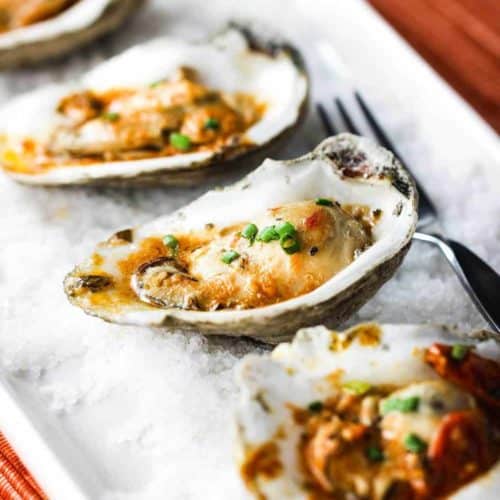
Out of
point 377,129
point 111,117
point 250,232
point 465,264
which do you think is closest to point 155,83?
point 111,117

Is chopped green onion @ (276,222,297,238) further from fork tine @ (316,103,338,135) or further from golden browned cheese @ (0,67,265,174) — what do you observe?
fork tine @ (316,103,338,135)

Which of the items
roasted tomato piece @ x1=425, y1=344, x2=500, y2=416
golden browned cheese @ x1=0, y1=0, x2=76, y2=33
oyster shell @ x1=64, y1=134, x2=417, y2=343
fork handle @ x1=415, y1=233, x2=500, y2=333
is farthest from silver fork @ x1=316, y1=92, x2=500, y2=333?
golden browned cheese @ x1=0, y1=0, x2=76, y2=33

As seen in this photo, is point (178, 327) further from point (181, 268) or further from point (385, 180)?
point (385, 180)

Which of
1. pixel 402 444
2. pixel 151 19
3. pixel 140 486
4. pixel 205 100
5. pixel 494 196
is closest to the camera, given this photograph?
pixel 402 444

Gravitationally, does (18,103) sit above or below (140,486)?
above

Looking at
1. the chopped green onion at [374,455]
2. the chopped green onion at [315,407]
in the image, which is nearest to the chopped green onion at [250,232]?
the chopped green onion at [315,407]

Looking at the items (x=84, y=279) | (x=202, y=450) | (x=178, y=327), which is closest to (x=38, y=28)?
(x=84, y=279)

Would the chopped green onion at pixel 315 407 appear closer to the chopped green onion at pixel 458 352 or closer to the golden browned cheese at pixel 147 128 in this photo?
the chopped green onion at pixel 458 352
